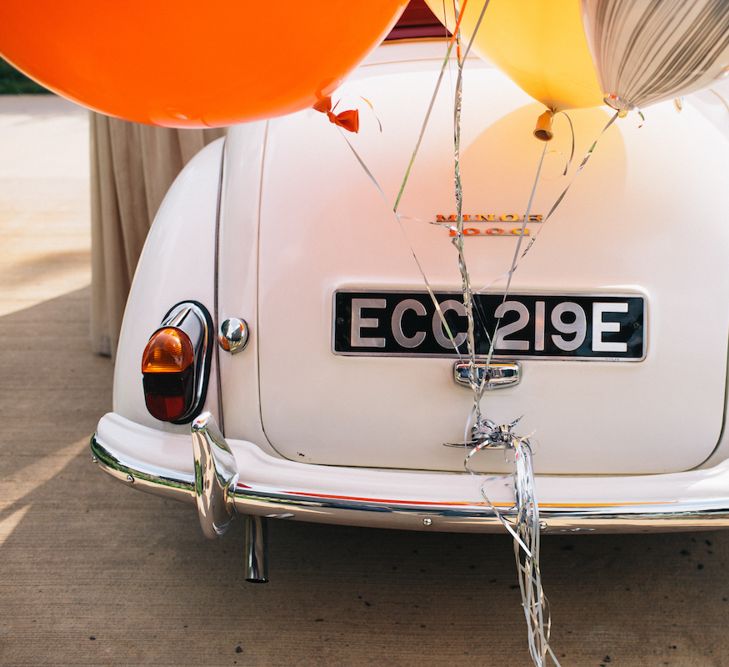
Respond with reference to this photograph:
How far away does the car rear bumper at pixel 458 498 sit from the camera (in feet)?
5.46

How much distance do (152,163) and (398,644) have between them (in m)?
2.06

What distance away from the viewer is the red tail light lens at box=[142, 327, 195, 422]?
1.83 meters

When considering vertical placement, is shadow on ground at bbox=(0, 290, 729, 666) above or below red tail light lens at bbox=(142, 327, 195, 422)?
below

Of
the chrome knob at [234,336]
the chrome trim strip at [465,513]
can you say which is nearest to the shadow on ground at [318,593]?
the chrome trim strip at [465,513]

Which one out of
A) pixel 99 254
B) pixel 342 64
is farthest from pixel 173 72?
pixel 99 254

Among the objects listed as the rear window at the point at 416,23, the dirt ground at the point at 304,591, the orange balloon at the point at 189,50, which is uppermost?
the rear window at the point at 416,23

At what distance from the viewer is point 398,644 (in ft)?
6.61

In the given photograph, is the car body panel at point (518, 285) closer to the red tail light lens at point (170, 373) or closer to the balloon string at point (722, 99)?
the red tail light lens at point (170, 373)

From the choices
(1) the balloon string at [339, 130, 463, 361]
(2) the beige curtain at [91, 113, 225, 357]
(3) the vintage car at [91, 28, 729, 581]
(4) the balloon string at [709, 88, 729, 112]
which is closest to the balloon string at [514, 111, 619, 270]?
(3) the vintage car at [91, 28, 729, 581]

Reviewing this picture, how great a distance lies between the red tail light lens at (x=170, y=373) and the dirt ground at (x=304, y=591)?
0.58 meters

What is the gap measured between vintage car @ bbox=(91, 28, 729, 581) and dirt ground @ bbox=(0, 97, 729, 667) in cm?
28

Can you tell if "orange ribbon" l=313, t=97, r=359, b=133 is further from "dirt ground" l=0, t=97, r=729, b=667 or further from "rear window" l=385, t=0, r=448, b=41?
"dirt ground" l=0, t=97, r=729, b=667

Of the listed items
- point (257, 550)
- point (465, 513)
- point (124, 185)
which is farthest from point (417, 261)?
point (124, 185)

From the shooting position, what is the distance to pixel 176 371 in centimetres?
183
